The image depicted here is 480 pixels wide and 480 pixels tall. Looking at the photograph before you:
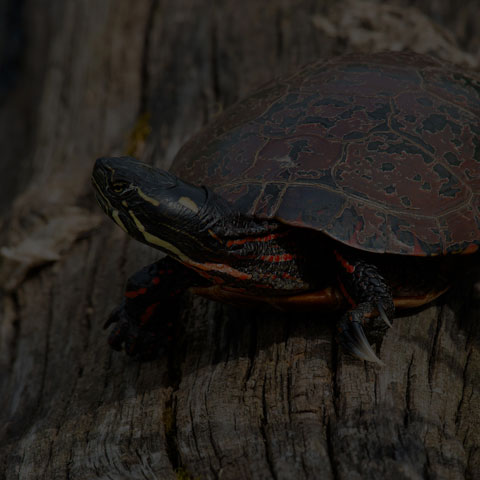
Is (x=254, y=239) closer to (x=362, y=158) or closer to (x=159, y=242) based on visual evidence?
(x=159, y=242)

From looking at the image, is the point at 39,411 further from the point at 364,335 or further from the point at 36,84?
the point at 36,84

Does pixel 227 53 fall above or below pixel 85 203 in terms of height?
above

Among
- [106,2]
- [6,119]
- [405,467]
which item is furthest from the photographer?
[6,119]

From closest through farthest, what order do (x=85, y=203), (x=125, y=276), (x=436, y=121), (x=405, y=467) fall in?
(x=405, y=467) → (x=436, y=121) → (x=125, y=276) → (x=85, y=203)

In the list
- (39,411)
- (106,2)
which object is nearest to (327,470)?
(39,411)

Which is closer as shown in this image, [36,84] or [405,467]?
[405,467]

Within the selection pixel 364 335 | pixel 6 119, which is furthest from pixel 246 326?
pixel 6 119

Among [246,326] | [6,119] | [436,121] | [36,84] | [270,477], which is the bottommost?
[6,119]
